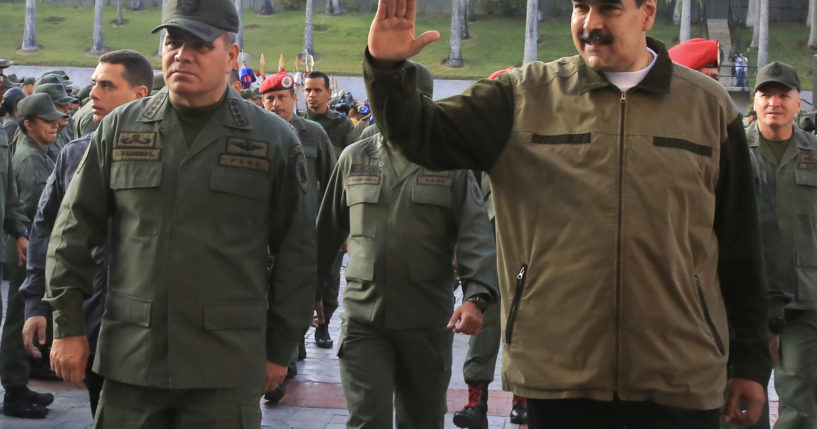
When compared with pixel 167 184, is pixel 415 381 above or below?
below

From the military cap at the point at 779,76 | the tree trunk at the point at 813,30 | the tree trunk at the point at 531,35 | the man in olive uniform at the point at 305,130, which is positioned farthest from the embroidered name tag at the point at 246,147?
the tree trunk at the point at 813,30

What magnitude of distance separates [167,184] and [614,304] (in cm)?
162

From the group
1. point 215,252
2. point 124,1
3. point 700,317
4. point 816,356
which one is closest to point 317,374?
point 816,356

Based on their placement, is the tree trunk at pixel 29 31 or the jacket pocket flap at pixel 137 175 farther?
the tree trunk at pixel 29 31

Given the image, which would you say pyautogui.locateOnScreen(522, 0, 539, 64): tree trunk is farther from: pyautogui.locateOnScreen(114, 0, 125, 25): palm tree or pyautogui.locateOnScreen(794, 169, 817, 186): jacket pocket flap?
pyautogui.locateOnScreen(794, 169, 817, 186): jacket pocket flap

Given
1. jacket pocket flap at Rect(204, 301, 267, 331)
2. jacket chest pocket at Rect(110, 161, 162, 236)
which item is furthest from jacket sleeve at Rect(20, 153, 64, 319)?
jacket pocket flap at Rect(204, 301, 267, 331)

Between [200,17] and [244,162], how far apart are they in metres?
0.53

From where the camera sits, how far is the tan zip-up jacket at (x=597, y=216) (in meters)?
3.22

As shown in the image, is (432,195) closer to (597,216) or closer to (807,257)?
(807,257)

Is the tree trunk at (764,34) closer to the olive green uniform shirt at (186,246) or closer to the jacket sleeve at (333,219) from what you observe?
the jacket sleeve at (333,219)

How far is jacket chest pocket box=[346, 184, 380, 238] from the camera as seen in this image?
227 inches

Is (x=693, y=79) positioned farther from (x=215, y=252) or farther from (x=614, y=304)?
(x=215, y=252)

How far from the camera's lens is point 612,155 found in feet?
10.6

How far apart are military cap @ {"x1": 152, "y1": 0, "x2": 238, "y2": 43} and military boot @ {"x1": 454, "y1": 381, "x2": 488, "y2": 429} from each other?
3.49 meters
